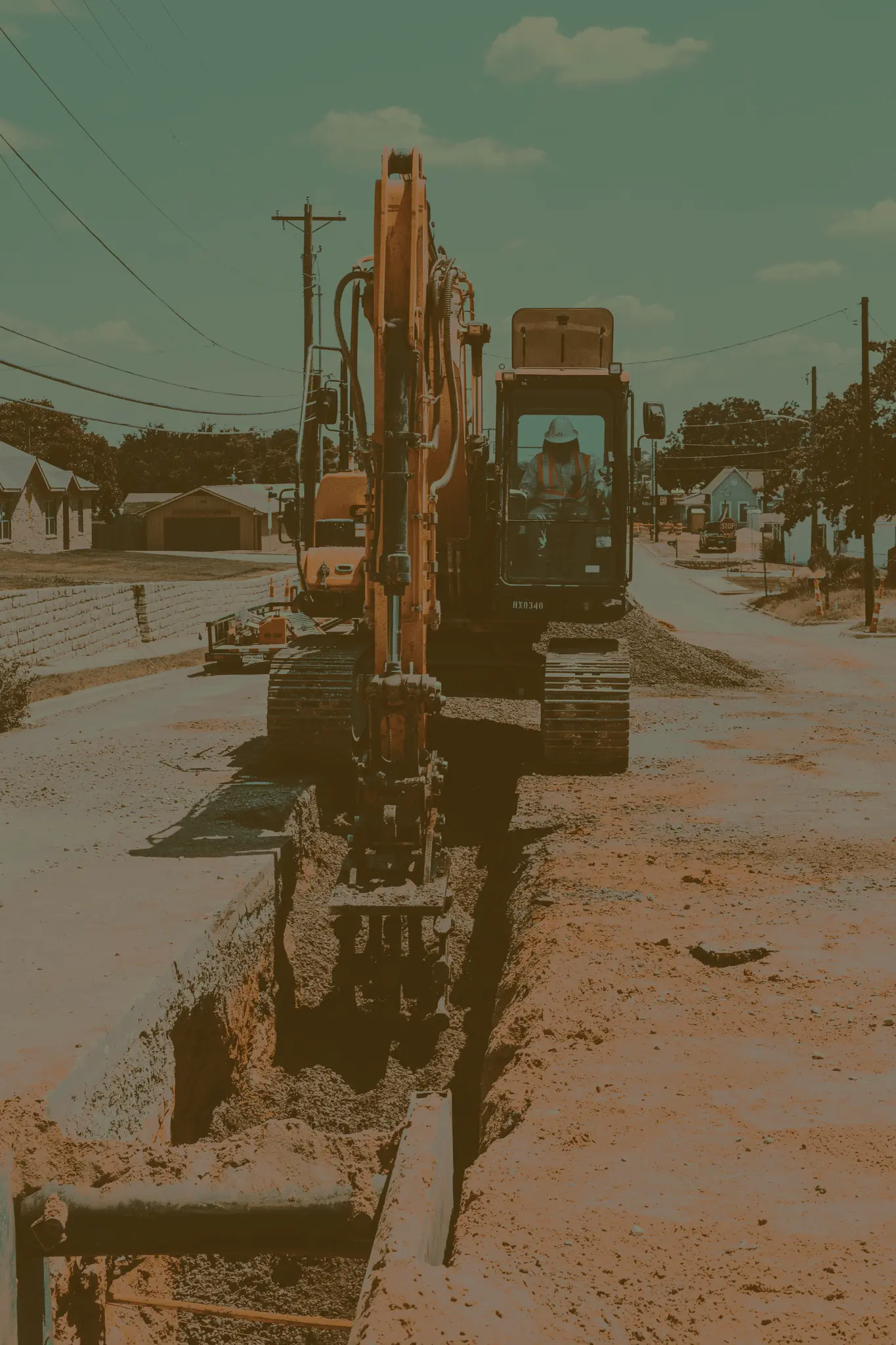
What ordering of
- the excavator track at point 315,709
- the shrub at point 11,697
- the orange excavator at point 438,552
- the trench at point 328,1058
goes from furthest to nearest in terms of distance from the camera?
the shrub at point 11,697
the excavator track at point 315,709
the orange excavator at point 438,552
the trench at point 328,1058

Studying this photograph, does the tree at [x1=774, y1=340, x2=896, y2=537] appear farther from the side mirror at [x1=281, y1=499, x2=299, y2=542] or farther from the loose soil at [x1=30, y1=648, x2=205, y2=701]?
the side mirror at [x1=281, y1=499, x2=299, y2=542]

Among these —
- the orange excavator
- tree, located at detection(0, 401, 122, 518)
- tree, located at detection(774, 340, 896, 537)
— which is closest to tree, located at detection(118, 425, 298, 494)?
tree, located at detection(0, 401, 122, 518)

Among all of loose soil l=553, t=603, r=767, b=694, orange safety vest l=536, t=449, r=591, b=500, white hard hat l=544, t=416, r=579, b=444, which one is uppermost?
white hard hat l=544, t=416, r=579, b=444

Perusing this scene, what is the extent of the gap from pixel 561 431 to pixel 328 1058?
635 cm

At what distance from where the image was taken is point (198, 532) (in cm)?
7100

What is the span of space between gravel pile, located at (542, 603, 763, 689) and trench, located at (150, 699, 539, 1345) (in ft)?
28.5

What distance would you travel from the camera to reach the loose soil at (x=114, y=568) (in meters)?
43.6

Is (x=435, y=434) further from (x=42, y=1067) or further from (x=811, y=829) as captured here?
(x=42, y=1067)

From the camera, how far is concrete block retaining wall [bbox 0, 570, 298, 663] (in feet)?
83.7

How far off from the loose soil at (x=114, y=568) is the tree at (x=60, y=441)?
8.15 meters

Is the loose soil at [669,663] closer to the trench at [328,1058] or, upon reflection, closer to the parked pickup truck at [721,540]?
the trench at [328,1058]

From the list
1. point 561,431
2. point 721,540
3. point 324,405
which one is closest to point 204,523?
point 721,540

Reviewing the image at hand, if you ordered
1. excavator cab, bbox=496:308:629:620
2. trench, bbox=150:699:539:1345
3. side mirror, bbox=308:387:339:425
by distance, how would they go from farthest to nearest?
excavator cab, bbox=496:308:629:620 → side mirror, bbox=308:387:339:425 → trench, bbox=150:699:539:1345

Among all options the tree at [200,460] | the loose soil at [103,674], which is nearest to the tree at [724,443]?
the tree at [200,460]
